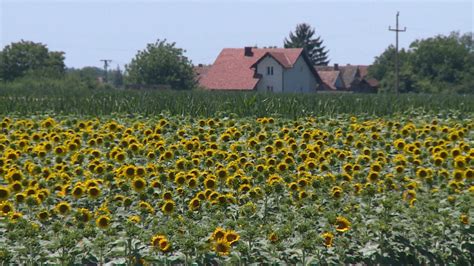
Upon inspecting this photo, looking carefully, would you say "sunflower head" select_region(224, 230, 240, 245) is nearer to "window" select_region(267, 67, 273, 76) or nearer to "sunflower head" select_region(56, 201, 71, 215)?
"sunflower head" select_region(56, 201, 71, 215)

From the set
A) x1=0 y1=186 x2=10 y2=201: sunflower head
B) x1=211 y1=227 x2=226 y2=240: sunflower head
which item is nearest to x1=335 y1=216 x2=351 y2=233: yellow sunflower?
x1=211 y1=227 x2=226 y2=240: sunflower head

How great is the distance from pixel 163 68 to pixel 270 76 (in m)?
9.17

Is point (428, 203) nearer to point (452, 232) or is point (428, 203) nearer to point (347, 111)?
point (452, 232)

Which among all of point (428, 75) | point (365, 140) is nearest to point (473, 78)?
point (428, 75)

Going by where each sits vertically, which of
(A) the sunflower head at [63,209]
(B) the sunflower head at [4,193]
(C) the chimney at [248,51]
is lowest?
(A) the sunflower head at [63,209]

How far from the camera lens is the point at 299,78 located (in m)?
72.7

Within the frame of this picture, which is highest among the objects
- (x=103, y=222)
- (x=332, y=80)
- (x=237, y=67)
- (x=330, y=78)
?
(x=237, y=67)

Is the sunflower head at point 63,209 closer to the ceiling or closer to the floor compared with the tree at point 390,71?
closer to the floor

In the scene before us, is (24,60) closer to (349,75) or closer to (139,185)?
(349,75)

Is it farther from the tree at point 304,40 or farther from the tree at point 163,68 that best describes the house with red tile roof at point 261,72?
the tree at point 304,40

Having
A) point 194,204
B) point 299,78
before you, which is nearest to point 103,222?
point 194,204

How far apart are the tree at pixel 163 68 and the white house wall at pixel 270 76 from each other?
5.65 meters

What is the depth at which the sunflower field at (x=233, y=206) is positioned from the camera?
6.57 m

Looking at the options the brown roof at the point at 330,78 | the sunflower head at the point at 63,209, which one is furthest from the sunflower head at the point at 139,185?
the brown roof at the point at 330,78
